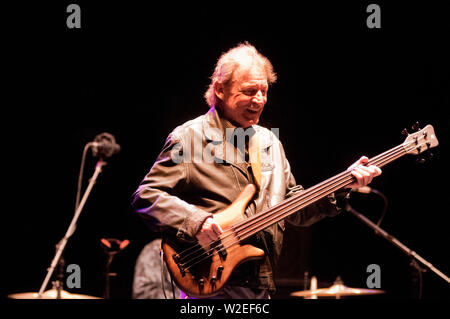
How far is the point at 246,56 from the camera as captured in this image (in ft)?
9.15

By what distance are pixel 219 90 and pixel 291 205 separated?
0.80 meters

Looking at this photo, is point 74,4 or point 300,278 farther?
point 300,278

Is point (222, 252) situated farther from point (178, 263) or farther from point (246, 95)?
point (246, 95)

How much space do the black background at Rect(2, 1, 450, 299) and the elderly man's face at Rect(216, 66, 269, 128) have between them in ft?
9.05

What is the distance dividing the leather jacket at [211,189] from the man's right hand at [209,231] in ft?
0.08

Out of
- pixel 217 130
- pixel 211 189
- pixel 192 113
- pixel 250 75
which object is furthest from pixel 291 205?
pixel 192 113

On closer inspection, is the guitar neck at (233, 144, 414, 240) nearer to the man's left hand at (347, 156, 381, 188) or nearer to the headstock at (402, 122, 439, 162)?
the man's left hand at (347, 156, 381, 188)

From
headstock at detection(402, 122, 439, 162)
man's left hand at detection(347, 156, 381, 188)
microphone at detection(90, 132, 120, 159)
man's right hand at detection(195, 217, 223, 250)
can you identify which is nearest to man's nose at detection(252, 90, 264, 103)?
man's left hand at detection(347, 156, 381, 188)

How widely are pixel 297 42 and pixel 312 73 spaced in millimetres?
404

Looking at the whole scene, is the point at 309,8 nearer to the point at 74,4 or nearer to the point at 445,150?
the point at 445,150

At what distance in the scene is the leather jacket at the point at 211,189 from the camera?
7.84 ft

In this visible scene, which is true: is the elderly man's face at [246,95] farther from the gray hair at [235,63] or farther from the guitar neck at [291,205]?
the guitar neck at [291,205]
